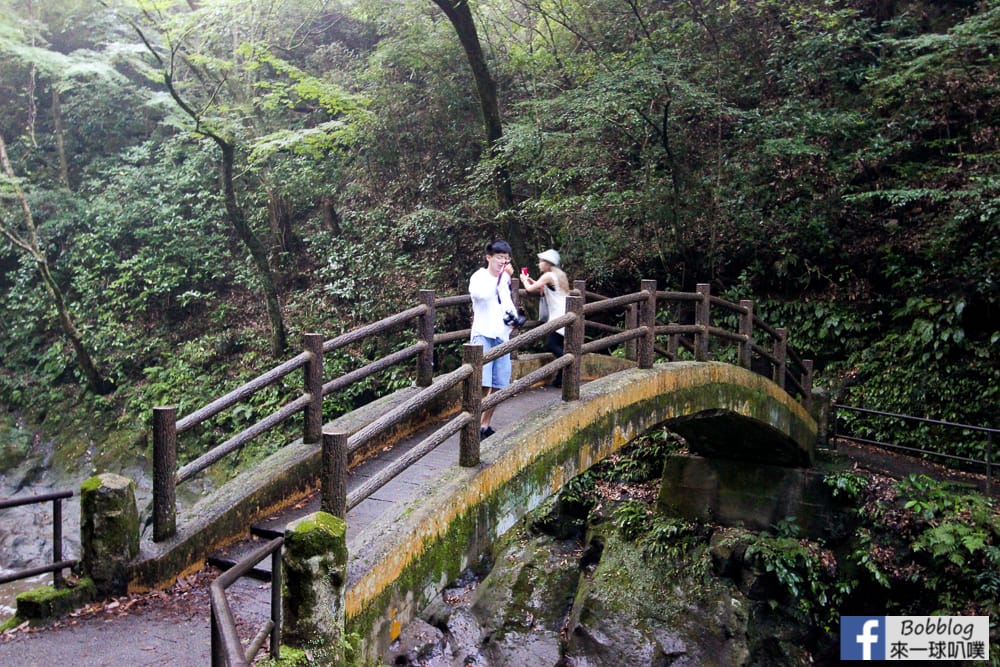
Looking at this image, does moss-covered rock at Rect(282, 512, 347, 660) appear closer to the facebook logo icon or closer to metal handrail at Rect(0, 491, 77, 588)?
metal handrail at Rect(0, 491, 77, 588)

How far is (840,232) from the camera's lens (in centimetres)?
1273

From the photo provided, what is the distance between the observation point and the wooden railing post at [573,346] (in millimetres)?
6691

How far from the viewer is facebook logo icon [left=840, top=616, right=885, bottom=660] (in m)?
9.61

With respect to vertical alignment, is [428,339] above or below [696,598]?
above

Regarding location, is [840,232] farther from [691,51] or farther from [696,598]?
[696,598]

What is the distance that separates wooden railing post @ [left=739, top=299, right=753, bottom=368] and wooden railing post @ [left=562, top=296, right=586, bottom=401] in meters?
4.26

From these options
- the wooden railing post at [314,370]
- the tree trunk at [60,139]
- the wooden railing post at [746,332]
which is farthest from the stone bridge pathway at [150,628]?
the tree trunk at [60,139]

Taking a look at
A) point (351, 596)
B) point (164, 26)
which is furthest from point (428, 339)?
point (164, 26)

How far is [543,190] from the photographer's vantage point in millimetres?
13539

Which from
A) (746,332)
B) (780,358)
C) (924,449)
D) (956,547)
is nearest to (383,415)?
(746,332)

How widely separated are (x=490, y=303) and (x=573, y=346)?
0.88m

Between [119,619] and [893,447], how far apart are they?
1089cm

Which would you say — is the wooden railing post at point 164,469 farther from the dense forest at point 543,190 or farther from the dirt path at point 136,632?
the dense forest at point 543,190

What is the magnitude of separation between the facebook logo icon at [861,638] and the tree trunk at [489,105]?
756 centimetres
